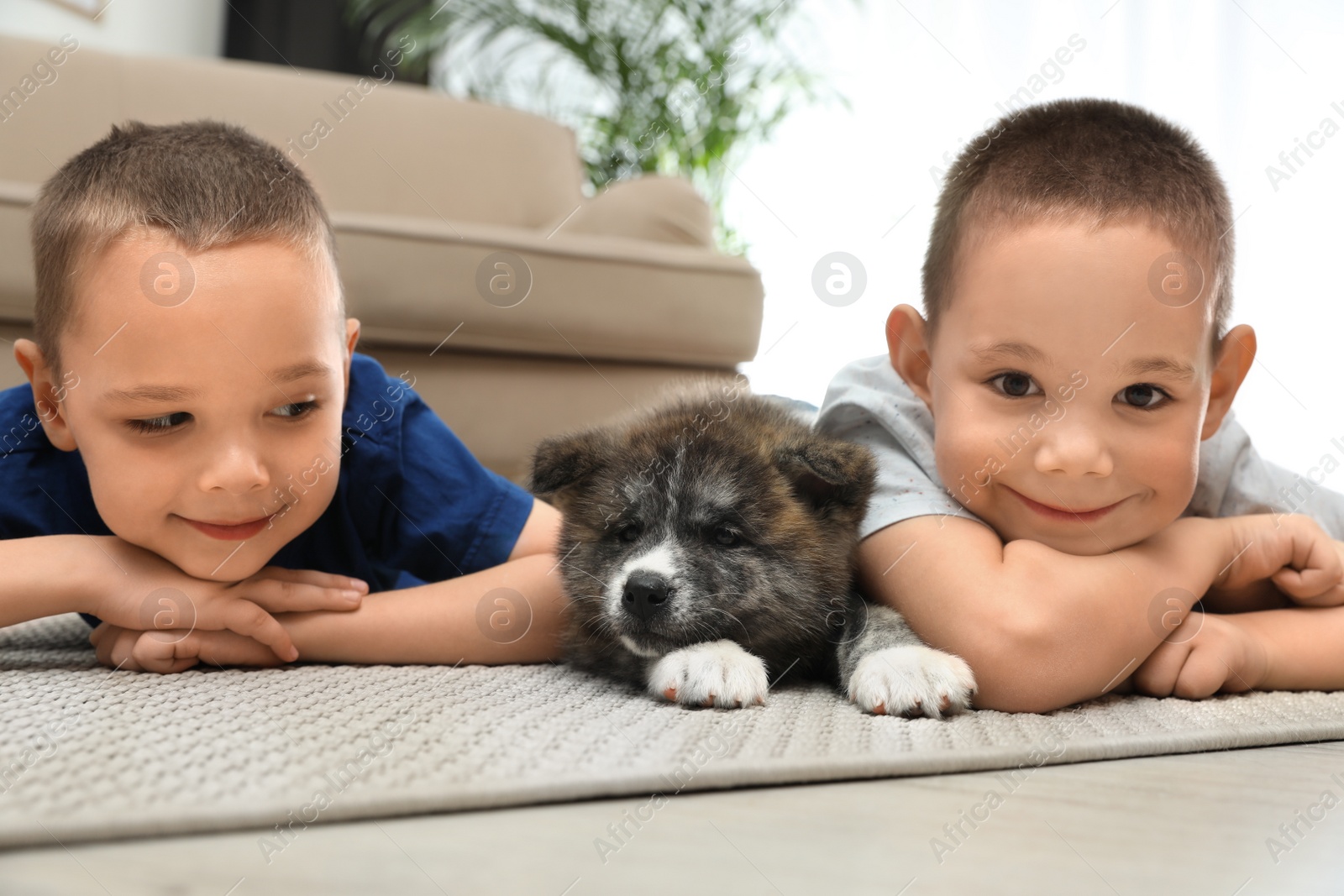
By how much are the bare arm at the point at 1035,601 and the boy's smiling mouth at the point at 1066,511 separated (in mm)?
47

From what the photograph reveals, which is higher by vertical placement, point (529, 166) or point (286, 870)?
point (529, 166)

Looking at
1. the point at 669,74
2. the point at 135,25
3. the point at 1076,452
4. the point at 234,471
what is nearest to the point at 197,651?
the point at 234,471

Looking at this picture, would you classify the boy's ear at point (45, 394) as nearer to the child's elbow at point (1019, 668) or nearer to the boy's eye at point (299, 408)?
the boy's eye at point (299, 408)

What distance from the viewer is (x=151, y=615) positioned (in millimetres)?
1253

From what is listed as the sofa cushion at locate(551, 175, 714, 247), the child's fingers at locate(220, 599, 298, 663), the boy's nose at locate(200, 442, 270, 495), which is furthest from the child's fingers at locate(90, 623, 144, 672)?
the sofa cushion at locate(551, 175, 714, 247)

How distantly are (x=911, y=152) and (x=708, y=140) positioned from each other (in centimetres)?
85

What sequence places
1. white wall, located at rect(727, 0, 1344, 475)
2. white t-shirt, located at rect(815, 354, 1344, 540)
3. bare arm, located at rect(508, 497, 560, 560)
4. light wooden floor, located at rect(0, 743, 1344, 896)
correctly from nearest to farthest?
light wooden floor, located at rect(0, 743, 1344, 896), white t-shirt, located at rect(815, 354, 1344, 540), bare arm, located at rect(508, 497, 560, 560), white wall, located at rect(727, 0, 1344, 475)

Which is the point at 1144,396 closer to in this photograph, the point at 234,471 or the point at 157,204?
the point at 234,471

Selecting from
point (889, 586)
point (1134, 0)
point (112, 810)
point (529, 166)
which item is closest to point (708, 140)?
point (529, 166)

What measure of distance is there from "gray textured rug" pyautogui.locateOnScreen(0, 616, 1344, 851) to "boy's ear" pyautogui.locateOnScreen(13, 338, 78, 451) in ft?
0.99

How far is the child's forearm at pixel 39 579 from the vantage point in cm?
122

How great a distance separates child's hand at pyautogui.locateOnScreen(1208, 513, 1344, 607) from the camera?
4.60 feet

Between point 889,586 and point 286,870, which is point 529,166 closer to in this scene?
point 889,586

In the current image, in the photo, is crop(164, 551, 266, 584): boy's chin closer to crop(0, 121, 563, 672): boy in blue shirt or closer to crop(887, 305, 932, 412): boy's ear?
crop(0, 121, 563, 672): boy in blue shirt
